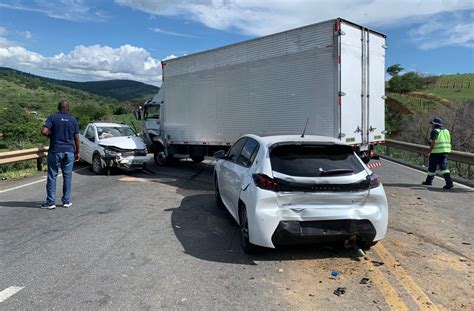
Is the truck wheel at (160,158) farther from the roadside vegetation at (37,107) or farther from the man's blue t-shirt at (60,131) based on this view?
the man's blue t-shirt at (60,131)

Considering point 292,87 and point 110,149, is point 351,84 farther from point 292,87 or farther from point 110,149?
point 110,149

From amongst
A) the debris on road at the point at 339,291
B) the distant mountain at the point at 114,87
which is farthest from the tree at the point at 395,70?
the debris on road at the point at 339,291

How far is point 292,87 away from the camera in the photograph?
402 inches

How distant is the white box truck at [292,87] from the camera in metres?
9.52

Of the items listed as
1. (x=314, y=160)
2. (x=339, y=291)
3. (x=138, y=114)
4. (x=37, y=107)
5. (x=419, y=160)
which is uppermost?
(x=37, y=107)

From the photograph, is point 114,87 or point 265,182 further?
point 114,87

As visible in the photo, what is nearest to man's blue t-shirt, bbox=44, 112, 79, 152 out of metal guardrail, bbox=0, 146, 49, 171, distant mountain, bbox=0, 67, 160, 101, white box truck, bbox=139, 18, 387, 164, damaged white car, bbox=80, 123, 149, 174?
damaged white car, bbox=80, 123, 149, 174

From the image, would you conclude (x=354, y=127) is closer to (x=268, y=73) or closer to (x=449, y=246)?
(x=268, y=73)

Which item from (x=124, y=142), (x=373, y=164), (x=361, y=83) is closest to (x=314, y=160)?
(x=361, y=83)

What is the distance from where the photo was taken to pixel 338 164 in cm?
538

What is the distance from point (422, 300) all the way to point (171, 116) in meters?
11.7

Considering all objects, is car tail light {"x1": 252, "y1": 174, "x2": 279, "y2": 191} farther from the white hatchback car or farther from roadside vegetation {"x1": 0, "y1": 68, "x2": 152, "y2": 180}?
roadside vegetation {"x1": 0, "y1": 68, "x2": 152, "y2": 180}

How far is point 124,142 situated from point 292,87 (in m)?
5.91

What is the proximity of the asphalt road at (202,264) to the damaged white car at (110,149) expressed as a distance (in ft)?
14.7
